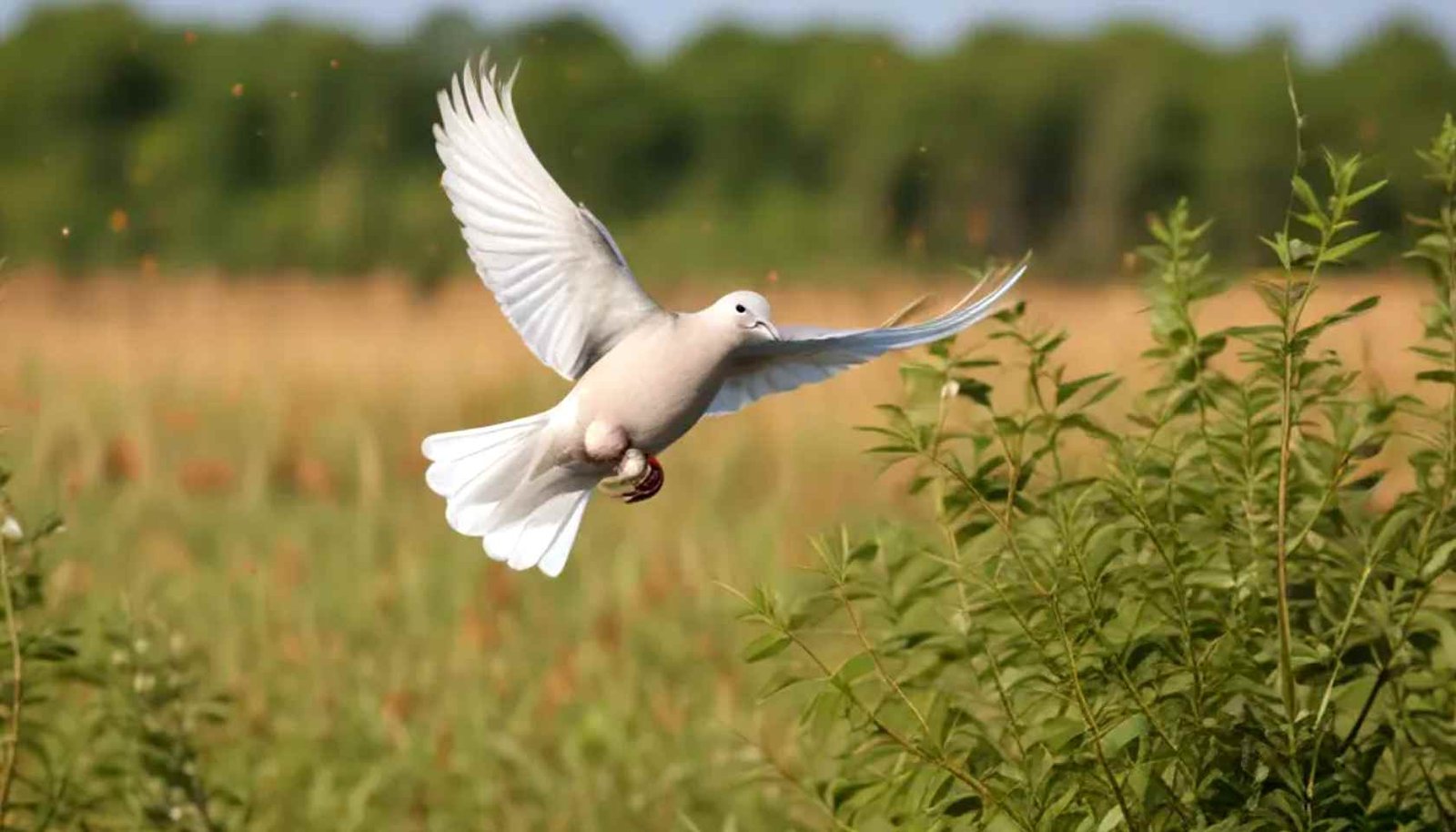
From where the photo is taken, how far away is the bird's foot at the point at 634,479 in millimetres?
1224

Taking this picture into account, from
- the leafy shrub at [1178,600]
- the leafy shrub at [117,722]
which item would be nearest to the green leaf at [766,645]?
the leafy shrub at [1178,600]

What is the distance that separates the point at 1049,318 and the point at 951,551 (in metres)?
0.26

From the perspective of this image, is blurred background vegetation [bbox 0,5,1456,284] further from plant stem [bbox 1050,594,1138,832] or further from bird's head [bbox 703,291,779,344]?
bird's head [bbox 703,291,779,344]

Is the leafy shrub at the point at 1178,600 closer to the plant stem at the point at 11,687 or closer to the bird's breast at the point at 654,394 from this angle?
the bird's breast at the point at 654,394

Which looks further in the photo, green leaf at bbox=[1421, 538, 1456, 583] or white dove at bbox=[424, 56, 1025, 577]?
green leaf at bbox=[1421, 538, 1456, 583]

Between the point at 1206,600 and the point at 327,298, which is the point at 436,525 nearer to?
the point at 1206,600

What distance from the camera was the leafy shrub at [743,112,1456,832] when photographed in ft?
6.40

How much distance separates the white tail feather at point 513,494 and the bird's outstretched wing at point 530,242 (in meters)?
0.06

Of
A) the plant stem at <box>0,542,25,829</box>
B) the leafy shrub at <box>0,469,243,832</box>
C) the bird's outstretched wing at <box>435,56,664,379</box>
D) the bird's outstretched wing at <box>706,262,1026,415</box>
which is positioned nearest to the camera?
the bird's outstretched wing at <box>706,262,1026,415</box>

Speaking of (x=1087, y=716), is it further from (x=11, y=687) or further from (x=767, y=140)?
(x=767, y=140)

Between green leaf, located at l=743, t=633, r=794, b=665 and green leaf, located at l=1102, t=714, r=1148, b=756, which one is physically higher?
green leaf, located at l=743, t=633, r=794, b=665

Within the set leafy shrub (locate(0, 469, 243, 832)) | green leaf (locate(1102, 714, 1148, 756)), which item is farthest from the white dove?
leafy shrub (locate(0, 469, 243, 832))

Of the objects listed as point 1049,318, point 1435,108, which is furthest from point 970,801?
point 1435,108

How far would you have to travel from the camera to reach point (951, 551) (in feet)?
7.23
